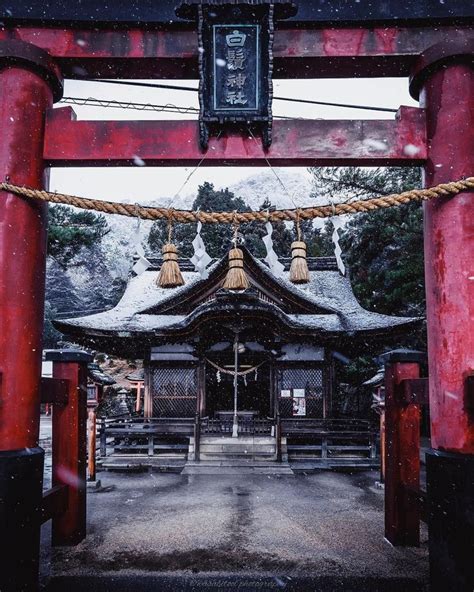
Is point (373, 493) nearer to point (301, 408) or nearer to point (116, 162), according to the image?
point (301, 408)

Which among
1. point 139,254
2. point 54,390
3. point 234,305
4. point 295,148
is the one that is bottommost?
point 54,390

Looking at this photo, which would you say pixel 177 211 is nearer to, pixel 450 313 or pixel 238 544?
pixel 450 313

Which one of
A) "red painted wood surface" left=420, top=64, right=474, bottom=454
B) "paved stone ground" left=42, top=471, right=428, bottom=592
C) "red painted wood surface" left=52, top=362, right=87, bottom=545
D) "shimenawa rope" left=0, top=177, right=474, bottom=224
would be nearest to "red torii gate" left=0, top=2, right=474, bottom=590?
"red painted wood surface" left=420, top=64, right=474, bottom=454

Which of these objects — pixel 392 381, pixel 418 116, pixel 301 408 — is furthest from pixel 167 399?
pixel 418 116

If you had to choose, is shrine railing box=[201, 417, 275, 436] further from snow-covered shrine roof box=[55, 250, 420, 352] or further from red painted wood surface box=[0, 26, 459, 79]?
red painted wood surface box=[0, 26, 459, 79]

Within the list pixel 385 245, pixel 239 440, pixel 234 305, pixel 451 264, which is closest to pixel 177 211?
pixel 451 264

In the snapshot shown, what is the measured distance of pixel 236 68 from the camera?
159 inches

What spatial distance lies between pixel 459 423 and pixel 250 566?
91.8 inches

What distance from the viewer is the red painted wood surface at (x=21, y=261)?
3832 mm

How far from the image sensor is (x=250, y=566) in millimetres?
4348

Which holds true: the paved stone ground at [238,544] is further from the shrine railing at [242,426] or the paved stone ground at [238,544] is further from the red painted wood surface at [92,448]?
the shrine railing at [242,426]

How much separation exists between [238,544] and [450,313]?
3.28 m

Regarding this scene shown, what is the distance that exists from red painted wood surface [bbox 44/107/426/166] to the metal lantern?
0.17 meters

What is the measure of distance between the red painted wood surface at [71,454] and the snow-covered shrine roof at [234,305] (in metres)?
6.62
